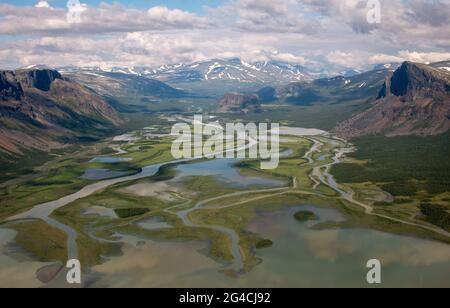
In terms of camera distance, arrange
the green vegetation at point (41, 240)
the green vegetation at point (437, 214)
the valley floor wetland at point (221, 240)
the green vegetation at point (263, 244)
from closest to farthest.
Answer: the valley floor wetland at point (221, 240) < the green vegetation at point (41, 240) < the green vegetation at point (263, 244) < the green vegetation at point (437, 214)

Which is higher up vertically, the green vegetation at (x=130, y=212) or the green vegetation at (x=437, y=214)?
the green vegetation at (x=437, y=214)

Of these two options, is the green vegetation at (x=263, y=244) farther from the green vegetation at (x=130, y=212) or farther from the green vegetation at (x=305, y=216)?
the green vegetation at (x=130, y=212)

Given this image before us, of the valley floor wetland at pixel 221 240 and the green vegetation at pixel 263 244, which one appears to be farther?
the green vegetation at pixel 263 244

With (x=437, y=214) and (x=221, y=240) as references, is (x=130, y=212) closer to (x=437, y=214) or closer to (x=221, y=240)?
(x=221, y=240)

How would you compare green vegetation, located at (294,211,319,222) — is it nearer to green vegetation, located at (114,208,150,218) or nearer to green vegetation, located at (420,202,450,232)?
green vegetation, located at (420,202,450,232)

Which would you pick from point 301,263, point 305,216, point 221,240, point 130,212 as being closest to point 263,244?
point 221,240

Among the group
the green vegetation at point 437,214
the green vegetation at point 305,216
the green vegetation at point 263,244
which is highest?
the green vegetation at point 263,244

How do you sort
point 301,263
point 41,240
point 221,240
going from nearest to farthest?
point 301,263, point 221,240, point 41,240

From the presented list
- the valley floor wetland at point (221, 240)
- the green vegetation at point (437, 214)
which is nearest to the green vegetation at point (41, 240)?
the valley floor wetland at point (221, 240)
